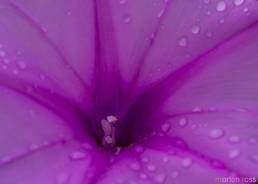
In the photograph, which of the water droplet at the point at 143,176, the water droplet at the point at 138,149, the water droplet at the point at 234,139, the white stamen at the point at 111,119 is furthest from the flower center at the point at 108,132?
the water droplet at the point at 234,139

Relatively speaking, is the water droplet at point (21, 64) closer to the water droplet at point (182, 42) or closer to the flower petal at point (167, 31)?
the flower petal at point (167, 31)

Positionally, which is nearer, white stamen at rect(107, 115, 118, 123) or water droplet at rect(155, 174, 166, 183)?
water droplet at rect(155, 174, 166, 183)

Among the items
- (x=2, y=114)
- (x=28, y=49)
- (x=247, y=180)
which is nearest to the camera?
(x=247, y=180)

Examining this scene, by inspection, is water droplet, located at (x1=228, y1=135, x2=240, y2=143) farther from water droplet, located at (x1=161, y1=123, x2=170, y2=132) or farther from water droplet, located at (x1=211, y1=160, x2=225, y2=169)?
water droplet, located at (x1=161, y1=123, x2=170, y2=132)

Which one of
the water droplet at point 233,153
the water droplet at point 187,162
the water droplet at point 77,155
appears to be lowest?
the water droplet at point 233,153

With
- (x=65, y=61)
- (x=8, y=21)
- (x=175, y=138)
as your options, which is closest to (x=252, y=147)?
(x=175, y=138)

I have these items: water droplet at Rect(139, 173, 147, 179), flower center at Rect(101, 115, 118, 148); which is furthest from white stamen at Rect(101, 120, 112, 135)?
water droplet at Rect(139, 173, 147, 179)

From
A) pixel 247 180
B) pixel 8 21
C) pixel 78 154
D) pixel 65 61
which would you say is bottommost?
pixel 247 180

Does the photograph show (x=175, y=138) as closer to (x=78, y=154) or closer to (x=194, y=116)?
(x=194, y=116)
